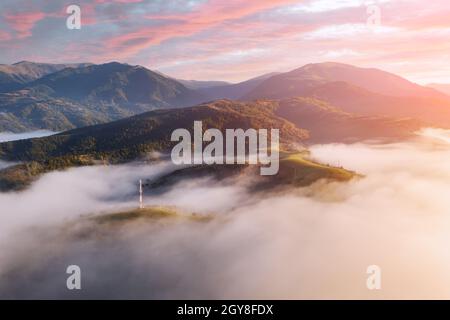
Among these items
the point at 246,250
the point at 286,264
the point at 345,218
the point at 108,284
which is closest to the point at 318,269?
the point at 286,264

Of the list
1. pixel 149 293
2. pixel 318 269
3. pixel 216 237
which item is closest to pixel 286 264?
pixel 318 269

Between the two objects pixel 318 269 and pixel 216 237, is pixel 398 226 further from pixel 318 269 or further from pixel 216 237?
pixel 216 237

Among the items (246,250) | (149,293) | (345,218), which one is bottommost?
(149,293)
